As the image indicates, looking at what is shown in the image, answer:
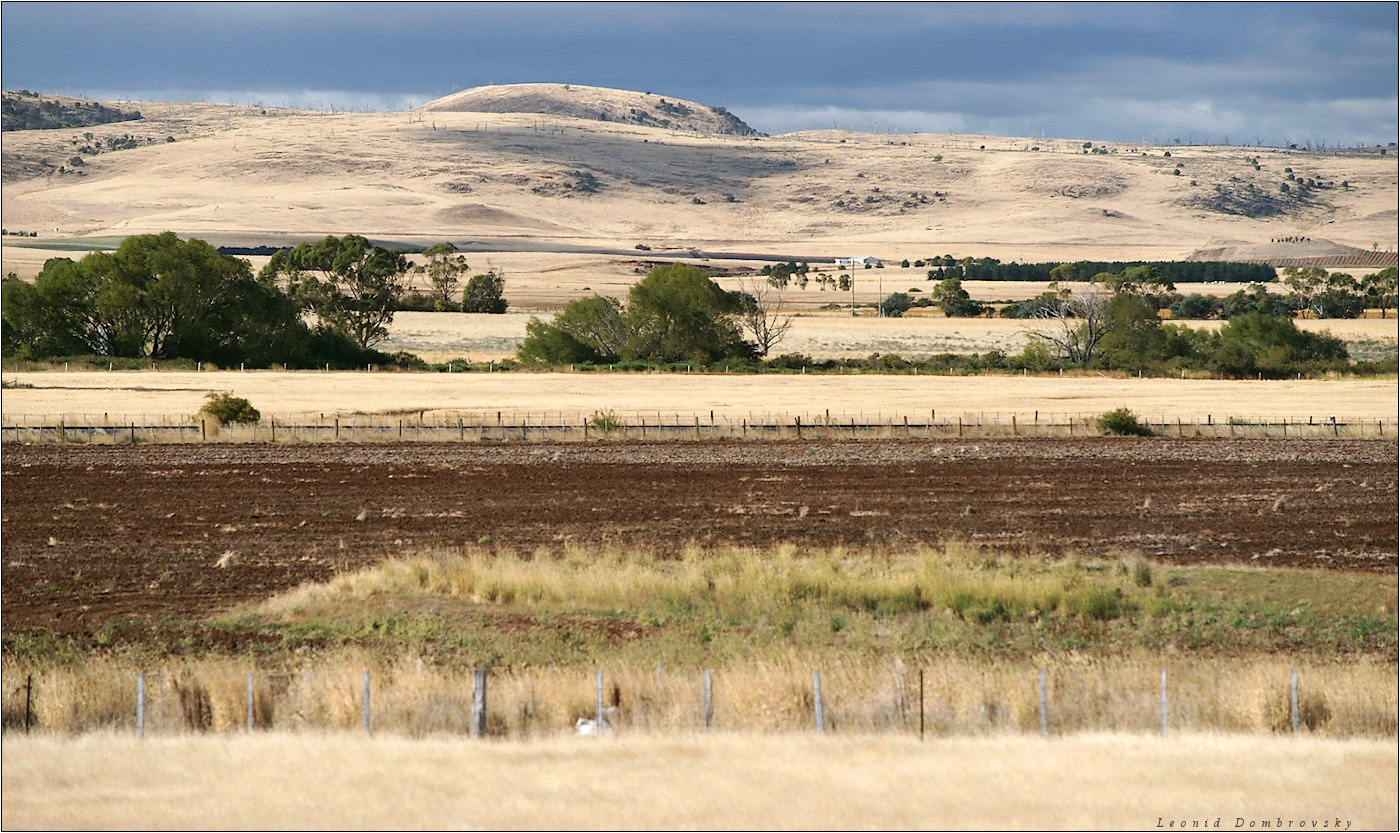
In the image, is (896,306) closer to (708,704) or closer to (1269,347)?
(1269,347)

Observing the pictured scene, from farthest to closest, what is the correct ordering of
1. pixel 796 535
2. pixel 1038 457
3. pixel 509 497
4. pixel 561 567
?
pixel 1038 457
pixel 509 497
pixel 796 535
pixel 561 567

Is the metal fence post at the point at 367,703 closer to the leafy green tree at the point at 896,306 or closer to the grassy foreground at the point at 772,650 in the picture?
the grassy foreground at the point at 772,650

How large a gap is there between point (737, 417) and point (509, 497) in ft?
69.1

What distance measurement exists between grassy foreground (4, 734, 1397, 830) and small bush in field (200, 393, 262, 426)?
3568 centimetres

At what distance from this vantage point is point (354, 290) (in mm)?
99188

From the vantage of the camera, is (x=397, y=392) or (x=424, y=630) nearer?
(x=424, y=630)

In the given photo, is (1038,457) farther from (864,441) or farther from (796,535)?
(796,535)

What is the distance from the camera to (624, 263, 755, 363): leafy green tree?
8100 centimetres

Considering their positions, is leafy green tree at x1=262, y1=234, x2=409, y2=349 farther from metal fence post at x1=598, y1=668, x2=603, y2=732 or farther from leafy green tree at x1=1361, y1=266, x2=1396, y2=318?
leafy green tree at x1=1361, y1=266, x2=1396, y2=318

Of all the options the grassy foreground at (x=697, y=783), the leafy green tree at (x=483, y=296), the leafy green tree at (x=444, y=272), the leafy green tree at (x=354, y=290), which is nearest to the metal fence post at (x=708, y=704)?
the grassy foreground at (x=697, y=783)

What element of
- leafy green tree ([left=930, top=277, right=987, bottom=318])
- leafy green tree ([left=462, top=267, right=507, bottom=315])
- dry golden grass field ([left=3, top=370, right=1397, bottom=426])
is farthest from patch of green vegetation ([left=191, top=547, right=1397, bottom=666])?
leafy green tree ([left=930, top=277, right=987, bottom=318])

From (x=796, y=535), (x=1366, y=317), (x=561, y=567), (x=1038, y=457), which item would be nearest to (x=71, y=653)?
(x=561, y=567)

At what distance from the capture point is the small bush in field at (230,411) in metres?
50.7

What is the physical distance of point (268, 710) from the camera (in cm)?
1772
